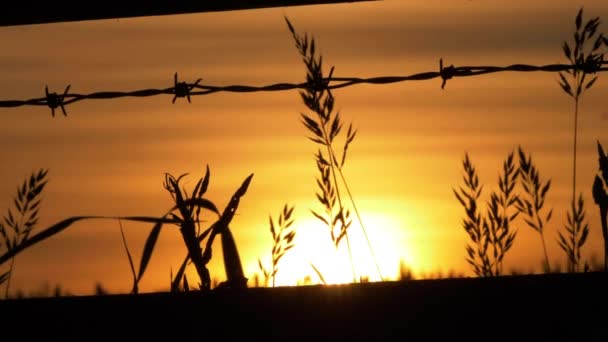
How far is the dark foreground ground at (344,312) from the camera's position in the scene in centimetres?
140

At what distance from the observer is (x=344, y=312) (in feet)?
4.72

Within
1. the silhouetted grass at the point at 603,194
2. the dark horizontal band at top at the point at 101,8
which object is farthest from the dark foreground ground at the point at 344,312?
the dark horizontal band at top at the point at 101,8

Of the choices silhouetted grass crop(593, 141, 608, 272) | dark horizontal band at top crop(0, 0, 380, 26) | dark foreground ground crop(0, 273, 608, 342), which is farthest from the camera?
dark horizontal band at top crop(0, 0, 380, 26)

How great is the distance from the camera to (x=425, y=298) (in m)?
1.45

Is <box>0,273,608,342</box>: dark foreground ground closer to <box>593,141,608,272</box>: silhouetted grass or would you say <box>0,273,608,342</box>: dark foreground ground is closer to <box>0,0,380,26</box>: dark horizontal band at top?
<box>593,141,608,272</box>: silhouetted grass

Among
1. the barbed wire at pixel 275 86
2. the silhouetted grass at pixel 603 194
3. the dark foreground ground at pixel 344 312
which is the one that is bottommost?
the dark foreground ground at pixel 344 312

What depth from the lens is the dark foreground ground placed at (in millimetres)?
1403

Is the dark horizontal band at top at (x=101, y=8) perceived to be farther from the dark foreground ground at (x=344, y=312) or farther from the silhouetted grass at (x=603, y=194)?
the dark foreground ground at (x=344, y=312)

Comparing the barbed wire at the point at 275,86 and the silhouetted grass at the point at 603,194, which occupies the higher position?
the barbed wire at the point at 275,86

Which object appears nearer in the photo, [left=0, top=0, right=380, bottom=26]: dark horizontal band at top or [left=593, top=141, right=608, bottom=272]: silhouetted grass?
[left=593, top=141, right=608, bottom=272]: silhouetted grass

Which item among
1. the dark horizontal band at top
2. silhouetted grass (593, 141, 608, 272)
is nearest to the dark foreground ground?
silhouetted grass (593, 141, 608, 272)

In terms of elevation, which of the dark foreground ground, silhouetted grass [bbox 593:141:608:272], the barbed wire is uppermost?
the barbed wire

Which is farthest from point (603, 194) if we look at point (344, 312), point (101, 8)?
point (101, 8)

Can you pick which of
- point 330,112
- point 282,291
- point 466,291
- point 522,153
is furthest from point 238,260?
point 522,153
